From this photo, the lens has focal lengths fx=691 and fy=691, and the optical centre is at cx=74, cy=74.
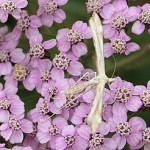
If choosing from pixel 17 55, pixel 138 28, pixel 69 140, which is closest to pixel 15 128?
pixel 69 140

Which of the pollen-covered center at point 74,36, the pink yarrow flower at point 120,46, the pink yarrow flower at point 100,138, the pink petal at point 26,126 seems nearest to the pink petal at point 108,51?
the pink yarrow flower at point 120,46

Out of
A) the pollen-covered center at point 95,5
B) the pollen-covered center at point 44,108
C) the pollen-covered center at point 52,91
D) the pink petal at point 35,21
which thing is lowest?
the pollen-covered center at point 44,108

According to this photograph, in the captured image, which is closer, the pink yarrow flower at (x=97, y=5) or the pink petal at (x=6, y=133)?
the pink petal at (x=6, y=133)

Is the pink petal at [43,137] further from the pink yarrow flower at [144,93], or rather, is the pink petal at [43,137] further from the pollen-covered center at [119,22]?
the pollen-covered center at [119,22]

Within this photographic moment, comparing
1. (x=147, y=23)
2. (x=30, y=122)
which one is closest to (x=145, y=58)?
(x=147, y=23)

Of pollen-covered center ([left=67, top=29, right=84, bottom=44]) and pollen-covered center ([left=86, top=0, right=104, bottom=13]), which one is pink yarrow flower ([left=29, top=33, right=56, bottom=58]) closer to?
pollen-covered center ([left=67, top=29, right=84, bottom=44])

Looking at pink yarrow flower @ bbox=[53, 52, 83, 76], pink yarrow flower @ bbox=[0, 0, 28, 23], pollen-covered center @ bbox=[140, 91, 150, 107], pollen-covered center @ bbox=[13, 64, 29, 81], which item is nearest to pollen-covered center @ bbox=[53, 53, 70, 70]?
pink yarrow flower @ bbox=[53, 52, 83, 76]
